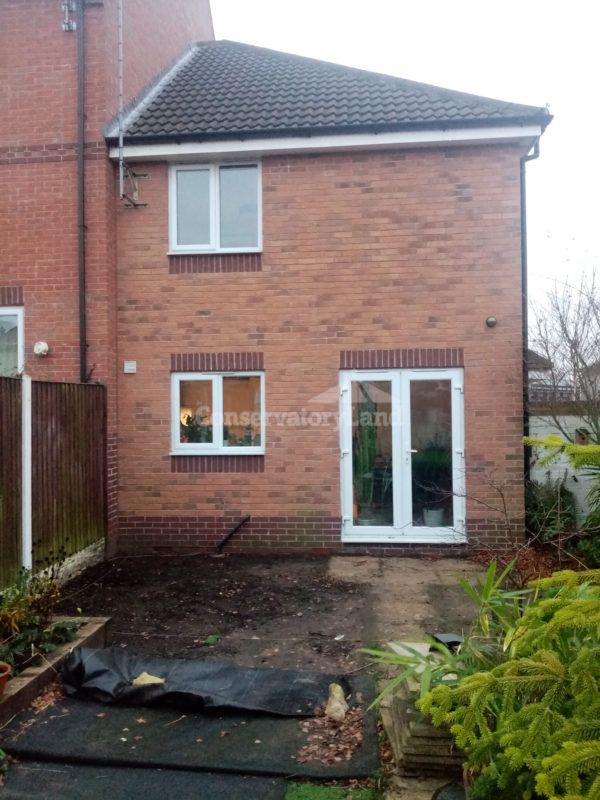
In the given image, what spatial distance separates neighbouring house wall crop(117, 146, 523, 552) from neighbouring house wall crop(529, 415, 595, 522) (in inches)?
17.4

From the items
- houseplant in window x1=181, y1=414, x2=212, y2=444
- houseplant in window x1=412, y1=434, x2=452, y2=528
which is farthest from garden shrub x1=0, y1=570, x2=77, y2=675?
houseplant in window x1=412, y1=434, x2=452, y2=528

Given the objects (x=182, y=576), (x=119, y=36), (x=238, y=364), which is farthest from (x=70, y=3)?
(x=182, y=576)

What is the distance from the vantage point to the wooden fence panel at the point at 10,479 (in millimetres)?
5648

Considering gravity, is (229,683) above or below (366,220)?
below

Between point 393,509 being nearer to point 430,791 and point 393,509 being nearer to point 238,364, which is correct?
point 238,364

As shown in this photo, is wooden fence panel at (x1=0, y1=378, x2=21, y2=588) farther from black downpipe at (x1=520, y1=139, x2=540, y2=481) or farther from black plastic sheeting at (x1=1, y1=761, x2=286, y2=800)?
black downpipe at (x1=520, y1=139, x2=540, y2=481)

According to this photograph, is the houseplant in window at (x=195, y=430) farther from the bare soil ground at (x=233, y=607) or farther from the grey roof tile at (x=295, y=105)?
the grey roof tile at (x=295, y=105)

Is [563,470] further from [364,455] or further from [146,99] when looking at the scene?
[146,99]

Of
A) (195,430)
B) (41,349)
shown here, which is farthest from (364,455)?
(41,349)

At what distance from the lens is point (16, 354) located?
8320mm

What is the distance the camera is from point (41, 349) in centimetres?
804

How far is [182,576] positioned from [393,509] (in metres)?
2.87

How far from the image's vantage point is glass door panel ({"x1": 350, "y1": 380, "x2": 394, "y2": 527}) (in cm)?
819

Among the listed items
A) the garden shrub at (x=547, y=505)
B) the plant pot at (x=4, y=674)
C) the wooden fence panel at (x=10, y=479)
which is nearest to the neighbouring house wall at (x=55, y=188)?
the wooden fence panel at (x=10, y=479)
